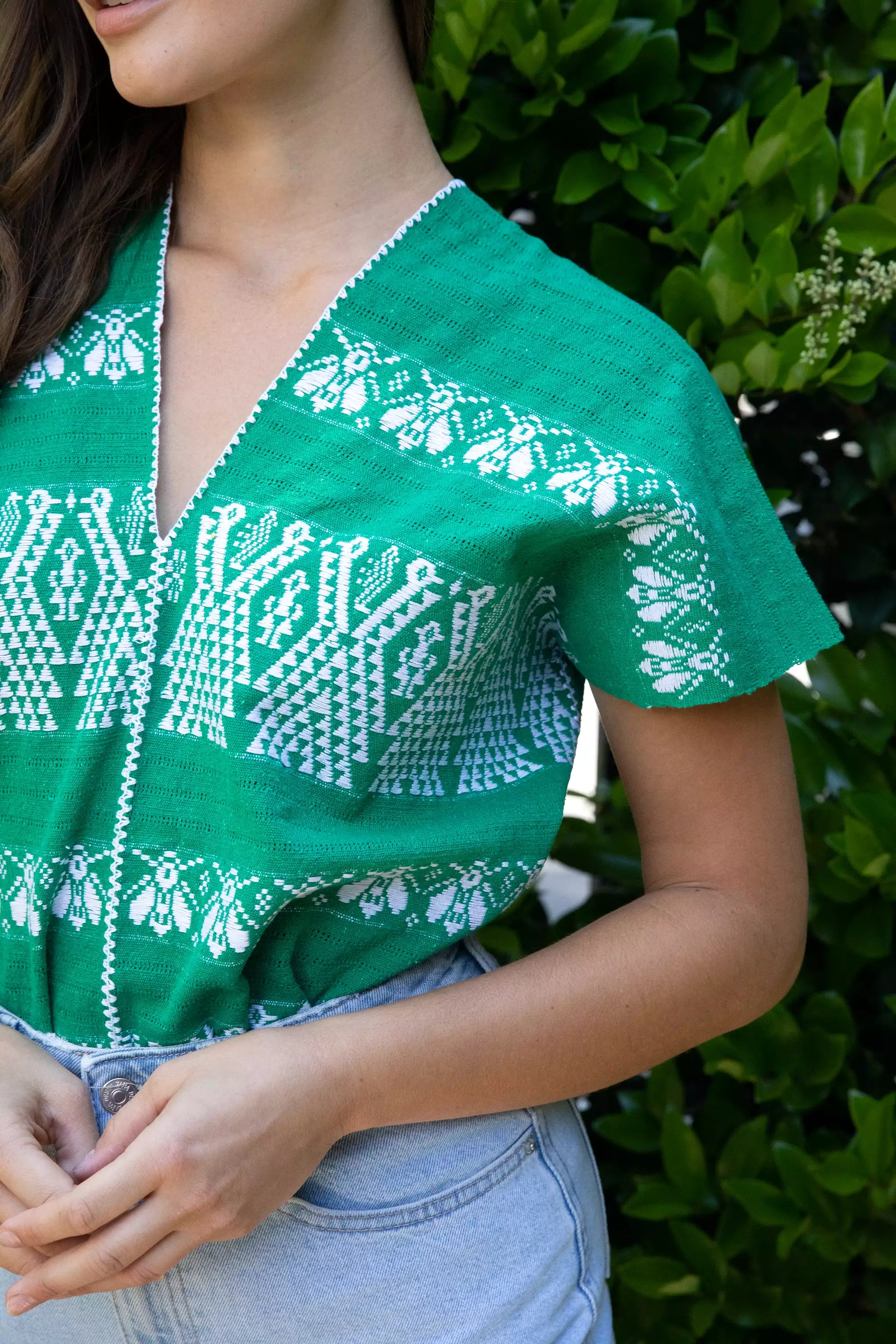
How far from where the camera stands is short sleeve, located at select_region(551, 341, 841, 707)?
936 millimetres

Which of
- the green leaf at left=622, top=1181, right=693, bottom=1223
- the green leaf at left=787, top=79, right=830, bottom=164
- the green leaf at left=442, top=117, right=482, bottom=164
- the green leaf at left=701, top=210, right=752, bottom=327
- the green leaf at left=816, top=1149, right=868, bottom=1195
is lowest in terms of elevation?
the green leaf at left=622, top=1181, right=693, bottom=1223

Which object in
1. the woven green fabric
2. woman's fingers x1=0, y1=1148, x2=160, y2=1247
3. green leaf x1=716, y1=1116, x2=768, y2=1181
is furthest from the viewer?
green leaf x1=716, y1=1116, x2=768, y2=1181

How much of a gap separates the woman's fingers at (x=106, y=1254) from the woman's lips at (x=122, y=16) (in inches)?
31.7

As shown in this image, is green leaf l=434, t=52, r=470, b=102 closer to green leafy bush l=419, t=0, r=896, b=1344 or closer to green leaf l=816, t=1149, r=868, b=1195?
green leafy bush l=419, t=0, r=896, b=1344

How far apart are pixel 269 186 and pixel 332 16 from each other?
5.4 inches

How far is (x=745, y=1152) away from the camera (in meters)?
1.53

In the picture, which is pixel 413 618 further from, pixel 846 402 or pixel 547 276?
pixel 846 402

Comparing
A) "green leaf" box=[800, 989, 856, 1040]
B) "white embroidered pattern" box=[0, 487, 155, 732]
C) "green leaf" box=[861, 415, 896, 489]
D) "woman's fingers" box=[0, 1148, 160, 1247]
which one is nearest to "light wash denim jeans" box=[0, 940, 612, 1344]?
"woman's fingers" box=[0, 1148, 160, 1247]

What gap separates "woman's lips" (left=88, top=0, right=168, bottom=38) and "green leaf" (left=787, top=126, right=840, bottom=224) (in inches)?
26.8

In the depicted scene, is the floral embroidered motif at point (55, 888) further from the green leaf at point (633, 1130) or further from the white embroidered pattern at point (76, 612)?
the green leaf at point (633, 1130)

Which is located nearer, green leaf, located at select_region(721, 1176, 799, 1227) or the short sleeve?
the short sleeve

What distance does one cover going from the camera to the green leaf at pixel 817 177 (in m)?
1.33

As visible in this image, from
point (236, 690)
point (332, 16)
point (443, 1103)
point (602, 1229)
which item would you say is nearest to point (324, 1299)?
Answer: point (443, 1103)

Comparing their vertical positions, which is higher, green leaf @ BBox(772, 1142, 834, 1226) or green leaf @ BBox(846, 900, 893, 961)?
green leaf @ BBox(846, 900, 893, 961)
